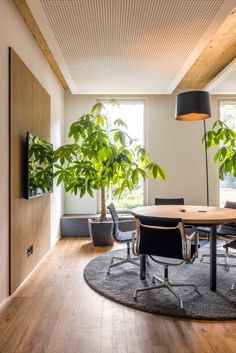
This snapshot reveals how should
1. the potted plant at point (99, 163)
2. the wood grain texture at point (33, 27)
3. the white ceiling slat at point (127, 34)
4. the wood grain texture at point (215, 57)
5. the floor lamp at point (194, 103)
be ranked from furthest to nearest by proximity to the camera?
the potted plant at point (99, 163), the wood grain texture at point (215, 57), the floor lamp at point (194, 103), the wood grain texture at point (33, 27), the white ceiling slat at point (127, 34)

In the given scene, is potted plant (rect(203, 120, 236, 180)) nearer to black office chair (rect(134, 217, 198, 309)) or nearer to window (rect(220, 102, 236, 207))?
window (rect(220, 102, 236, 207))

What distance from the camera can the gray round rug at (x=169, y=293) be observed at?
2.29 metres

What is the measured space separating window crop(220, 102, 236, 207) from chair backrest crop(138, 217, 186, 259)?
3.56m

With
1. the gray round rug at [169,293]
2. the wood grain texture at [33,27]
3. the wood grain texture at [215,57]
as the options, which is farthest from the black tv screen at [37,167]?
the wood grain texture at [215,57]

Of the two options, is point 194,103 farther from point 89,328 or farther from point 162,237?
point 89,328

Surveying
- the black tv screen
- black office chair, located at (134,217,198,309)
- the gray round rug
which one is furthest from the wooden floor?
the black tv screen

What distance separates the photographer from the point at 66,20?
108 inches

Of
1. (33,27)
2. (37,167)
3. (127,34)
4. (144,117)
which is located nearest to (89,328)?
(37,167)

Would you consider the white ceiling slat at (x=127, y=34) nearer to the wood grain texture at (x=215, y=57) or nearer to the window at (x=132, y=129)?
the wood grain texture at (x=215, y=57)

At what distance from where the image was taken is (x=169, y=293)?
2.63 metres

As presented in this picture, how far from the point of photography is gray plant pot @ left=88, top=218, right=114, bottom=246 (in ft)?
14.3

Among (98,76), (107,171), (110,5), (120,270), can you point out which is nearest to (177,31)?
(110,5)

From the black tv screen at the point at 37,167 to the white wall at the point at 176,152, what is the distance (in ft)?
7.94

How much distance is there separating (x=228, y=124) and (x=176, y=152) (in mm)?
1242
